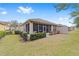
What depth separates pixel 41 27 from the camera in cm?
634

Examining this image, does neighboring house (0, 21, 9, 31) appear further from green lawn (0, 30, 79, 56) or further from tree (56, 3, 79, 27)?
tree (56, 3, 79, 27)

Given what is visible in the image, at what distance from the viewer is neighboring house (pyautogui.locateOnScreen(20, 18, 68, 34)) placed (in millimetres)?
6297

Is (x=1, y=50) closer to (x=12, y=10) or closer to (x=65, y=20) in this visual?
(x=12, y=10)

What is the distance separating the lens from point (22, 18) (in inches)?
248

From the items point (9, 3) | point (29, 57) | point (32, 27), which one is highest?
point (9, 3)

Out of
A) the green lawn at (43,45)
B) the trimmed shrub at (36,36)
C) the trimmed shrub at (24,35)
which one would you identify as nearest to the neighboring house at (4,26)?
the green lawn at (43,45)

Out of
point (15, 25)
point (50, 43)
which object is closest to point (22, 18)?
point (15, 25)

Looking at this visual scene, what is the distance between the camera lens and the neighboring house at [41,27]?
6297mm

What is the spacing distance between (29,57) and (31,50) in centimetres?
12

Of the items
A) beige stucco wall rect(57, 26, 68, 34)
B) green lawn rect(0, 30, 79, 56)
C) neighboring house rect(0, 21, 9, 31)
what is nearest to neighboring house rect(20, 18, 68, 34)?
beige stucco wall rect(57, 26, 68, 34)

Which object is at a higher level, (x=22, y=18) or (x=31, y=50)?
(x=22, y=18)

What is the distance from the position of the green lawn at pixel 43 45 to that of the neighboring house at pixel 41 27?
105 millimetres

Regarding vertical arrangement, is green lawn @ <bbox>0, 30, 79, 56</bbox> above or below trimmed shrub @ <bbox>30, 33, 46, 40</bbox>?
below

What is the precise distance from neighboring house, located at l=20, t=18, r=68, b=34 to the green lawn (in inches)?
4.1
